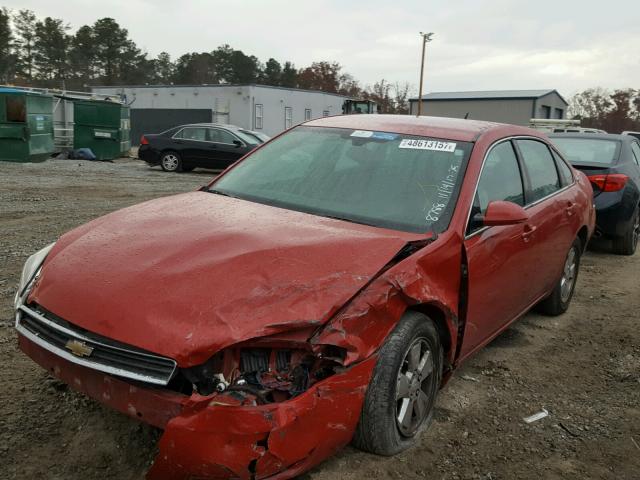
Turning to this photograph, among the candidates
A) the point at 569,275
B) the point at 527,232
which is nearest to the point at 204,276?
the point at 527,232

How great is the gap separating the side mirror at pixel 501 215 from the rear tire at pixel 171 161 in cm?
1520

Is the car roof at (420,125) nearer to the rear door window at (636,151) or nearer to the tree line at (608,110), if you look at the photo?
the rear door window at (636,151)

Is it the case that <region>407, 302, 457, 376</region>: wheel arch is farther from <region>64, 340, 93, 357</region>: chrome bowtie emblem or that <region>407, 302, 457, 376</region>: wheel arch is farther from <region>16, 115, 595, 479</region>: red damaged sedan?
<region>64, 340, 93, 357</region>: chrome bowtie emblem

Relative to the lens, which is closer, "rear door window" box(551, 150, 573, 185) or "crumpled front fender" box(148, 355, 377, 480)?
"crumpled front fender" box(148, 355, 377, 480)

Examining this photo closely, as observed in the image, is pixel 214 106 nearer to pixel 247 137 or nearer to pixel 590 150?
pixel 247 137

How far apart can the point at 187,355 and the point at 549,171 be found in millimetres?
3567

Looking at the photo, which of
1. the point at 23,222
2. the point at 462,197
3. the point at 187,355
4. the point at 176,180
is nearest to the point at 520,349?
the point at 462,197

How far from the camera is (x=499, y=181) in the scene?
3.62m

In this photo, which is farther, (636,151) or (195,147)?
(195,147)

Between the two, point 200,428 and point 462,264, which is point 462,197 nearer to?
point 462,264

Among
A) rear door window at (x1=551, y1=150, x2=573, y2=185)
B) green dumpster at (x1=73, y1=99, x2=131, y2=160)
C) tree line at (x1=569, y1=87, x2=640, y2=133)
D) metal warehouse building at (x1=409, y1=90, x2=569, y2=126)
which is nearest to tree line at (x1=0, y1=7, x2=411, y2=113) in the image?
metal warehouse building at (x1=409, y1=90, x2=569, y2=126)

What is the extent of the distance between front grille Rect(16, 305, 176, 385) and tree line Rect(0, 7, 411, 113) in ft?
190

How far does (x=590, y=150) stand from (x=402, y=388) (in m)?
6.07

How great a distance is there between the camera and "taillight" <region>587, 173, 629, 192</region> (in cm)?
696
